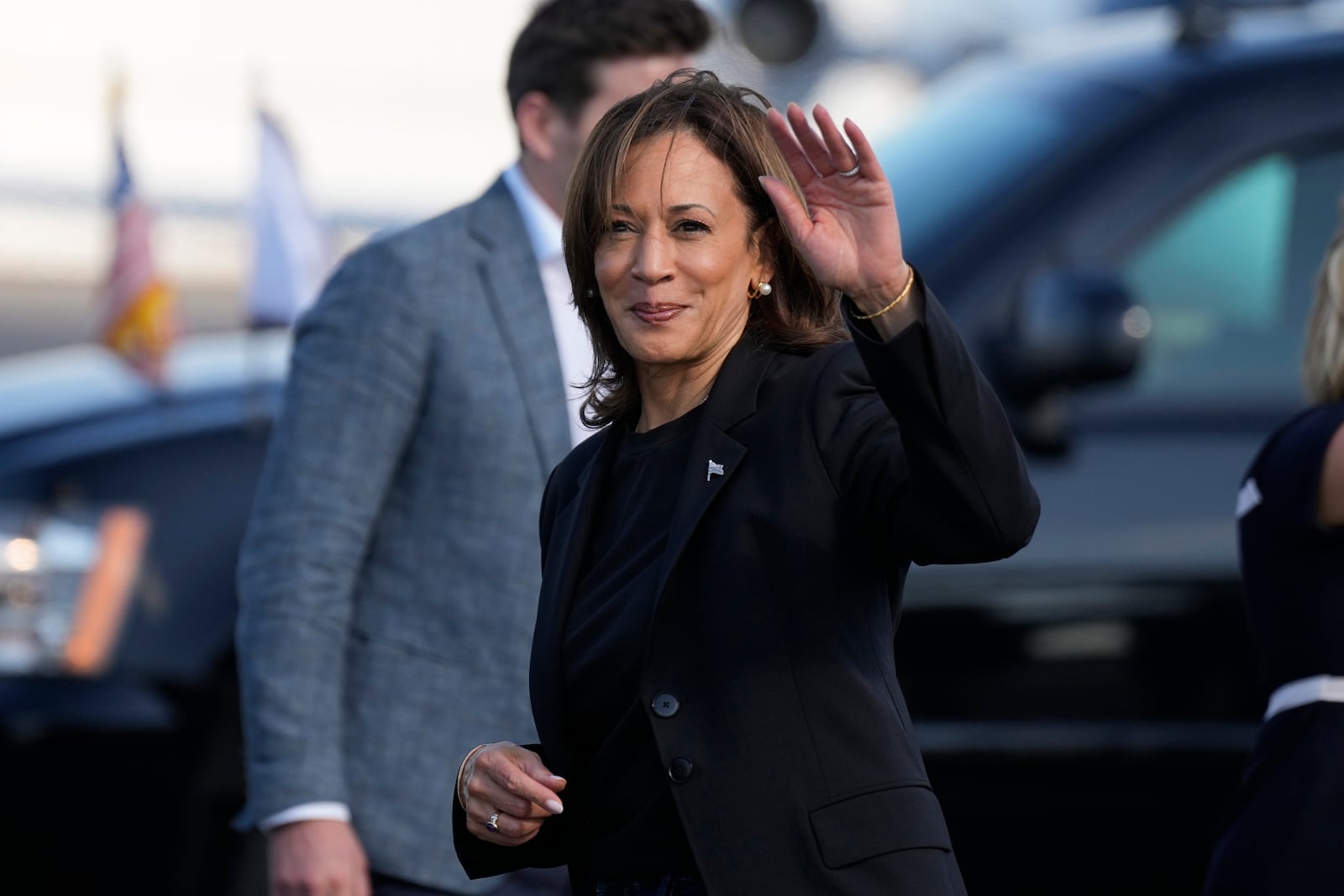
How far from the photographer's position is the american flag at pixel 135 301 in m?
4.82

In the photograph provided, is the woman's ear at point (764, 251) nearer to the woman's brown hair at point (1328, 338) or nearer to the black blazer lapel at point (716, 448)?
the black blazer lapel at point (716, 448)

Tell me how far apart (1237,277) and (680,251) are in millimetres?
2300

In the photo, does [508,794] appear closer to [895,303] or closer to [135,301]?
[895,303]

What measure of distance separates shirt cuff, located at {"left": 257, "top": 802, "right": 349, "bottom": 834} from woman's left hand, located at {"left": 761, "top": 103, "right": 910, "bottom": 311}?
133cm

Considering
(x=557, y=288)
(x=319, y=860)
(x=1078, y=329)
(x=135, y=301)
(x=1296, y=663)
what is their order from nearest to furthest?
1. (x=1296, y=663)
2. (x=319, y=860)
3. (x=557, y=288)
4. (x=1078, y=329)
5. (x=135, y=301)

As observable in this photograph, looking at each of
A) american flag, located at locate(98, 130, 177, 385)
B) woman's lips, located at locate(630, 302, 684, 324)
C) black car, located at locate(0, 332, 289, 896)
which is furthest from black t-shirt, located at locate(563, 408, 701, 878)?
american flag, located at locate(98, 130, 177, 385)

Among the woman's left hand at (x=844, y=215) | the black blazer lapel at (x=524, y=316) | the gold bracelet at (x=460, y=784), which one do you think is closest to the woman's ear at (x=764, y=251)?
the woman's left hand at (x=844, y=215)

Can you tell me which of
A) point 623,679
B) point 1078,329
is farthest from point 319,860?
point 1078,329

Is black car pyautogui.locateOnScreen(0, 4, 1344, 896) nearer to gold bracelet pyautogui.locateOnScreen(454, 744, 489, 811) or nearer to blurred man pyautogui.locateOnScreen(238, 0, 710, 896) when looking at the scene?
blurred man pyautogui.locateOnScreen(238, 0, 710, 896)

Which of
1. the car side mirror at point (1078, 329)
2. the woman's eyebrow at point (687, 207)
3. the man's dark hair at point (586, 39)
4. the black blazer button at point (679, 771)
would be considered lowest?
the black blazer button at point (679, 771)

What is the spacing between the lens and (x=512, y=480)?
115 inches

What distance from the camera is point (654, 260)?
2078 millimetres

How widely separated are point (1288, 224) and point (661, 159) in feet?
7.81

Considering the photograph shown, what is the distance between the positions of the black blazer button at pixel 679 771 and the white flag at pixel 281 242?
119 inches
